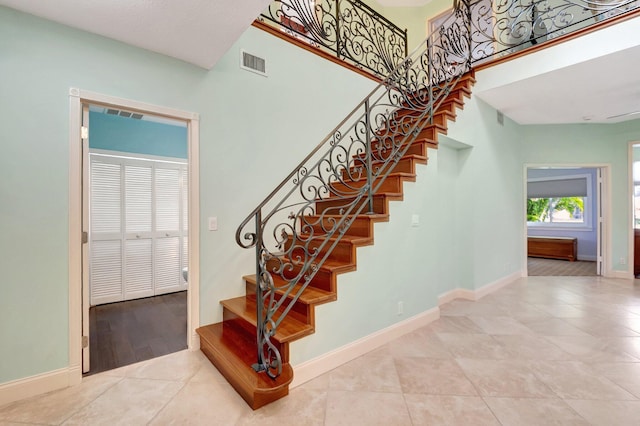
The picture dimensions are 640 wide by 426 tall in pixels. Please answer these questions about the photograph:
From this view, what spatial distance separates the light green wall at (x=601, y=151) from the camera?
5160 millimetres

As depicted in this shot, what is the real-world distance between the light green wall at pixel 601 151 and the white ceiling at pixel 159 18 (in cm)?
552

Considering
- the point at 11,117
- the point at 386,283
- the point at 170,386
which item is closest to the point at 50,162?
the point at 11,117

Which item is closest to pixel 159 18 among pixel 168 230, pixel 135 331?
pixel 135 331

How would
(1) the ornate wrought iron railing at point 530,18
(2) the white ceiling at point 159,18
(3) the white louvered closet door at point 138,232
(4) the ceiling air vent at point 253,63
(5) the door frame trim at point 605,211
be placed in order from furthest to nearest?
(5) the door frame trim at point 605,211 < (3) the white louvered closet door at point 138,232 < (1) the ornate wrought iron railing at point 530,18 < (4) the ceiling air vent at point 253,63 < (2) the white ceiling at point 159,18

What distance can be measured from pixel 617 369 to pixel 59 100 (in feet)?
14.9

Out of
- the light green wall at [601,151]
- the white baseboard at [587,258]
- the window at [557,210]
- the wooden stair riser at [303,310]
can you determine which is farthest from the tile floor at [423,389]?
the window at [557,210]

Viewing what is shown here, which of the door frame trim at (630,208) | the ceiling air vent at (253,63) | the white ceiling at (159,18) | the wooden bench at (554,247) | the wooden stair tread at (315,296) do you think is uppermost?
the ceiling air vent at (253,63)

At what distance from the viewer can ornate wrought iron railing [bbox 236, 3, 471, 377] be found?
1.93 m

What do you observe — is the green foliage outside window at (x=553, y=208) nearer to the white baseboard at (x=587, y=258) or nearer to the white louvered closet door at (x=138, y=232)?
the white baseboard at (x=587, y=258)

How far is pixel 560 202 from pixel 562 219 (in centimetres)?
47

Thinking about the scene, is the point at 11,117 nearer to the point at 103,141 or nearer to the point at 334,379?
the point at 103,141

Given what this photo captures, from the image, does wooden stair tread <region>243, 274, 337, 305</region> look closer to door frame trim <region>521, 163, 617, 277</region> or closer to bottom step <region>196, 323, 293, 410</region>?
bottom step <region>196, 323, 293, 410</region>

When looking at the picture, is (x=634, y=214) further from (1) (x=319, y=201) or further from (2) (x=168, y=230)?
(2) (x=168, y=230)

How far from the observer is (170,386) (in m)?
2.06
